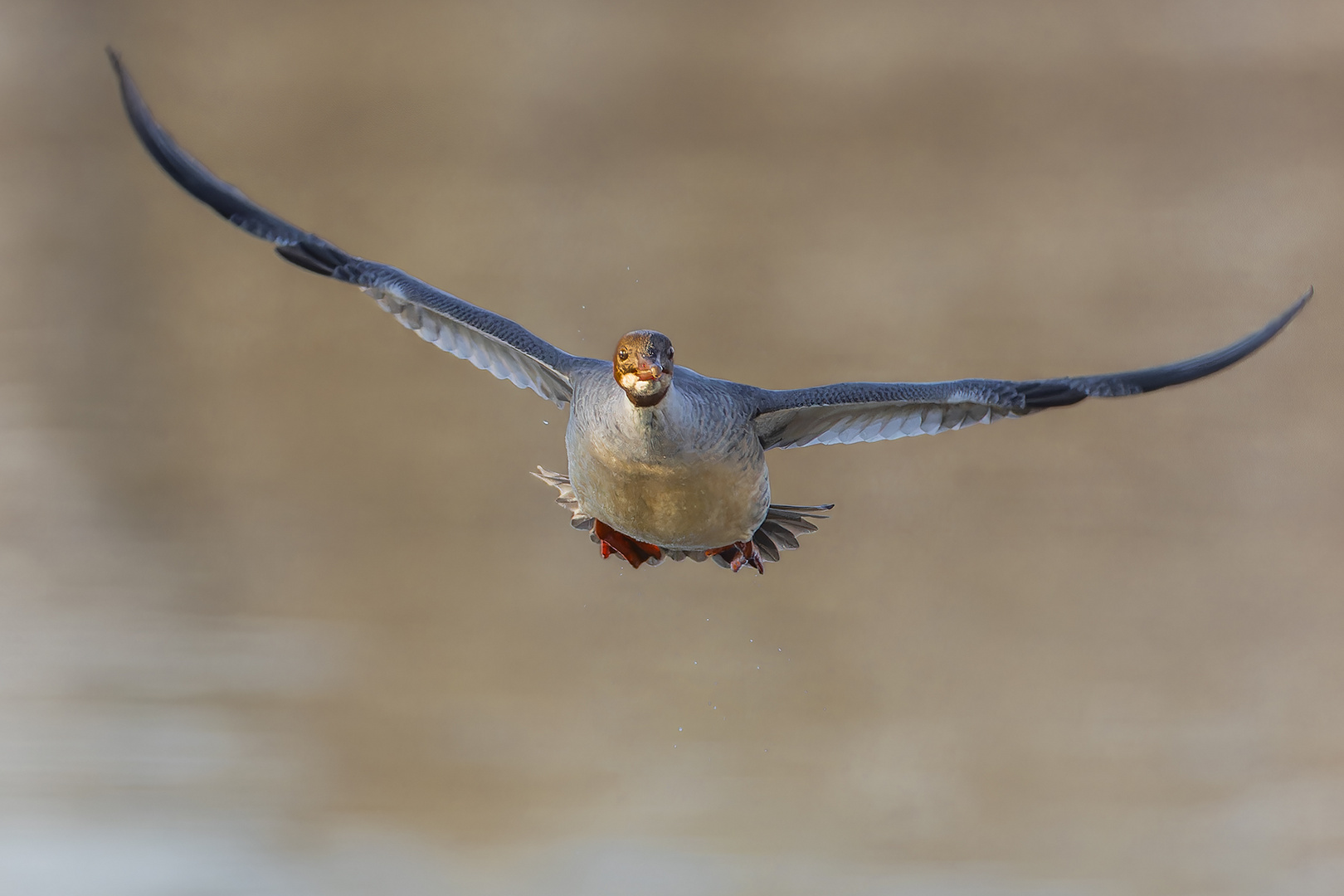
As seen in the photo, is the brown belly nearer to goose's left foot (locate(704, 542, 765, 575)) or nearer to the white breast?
the white breast

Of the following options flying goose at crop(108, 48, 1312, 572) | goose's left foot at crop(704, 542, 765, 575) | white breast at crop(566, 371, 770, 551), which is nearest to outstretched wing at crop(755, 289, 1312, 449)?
flying goose at crop(108, 48, 1312, 572)

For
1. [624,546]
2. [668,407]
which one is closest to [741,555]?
[624,546]

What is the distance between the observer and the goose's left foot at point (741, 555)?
501 centimetres

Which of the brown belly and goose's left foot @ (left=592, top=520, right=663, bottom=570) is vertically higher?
goose's left foot @ (left=592, top=520, right=663, bottom=570)

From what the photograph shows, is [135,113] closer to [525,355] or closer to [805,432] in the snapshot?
[525,355]

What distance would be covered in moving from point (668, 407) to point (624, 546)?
3.71 feet

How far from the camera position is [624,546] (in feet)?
16.2

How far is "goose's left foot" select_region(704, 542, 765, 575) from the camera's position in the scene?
16.4 ft

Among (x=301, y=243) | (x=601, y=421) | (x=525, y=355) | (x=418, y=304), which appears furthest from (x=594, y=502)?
(x=301, y=243)

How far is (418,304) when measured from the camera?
15.9 feet

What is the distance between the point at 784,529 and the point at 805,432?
512 mm

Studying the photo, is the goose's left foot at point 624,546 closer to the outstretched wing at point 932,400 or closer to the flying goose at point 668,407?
the flying goose at point 668,407

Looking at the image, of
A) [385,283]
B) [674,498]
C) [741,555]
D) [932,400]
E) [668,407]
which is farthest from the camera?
[741,555]

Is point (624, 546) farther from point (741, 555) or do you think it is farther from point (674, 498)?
point (674, 498)
